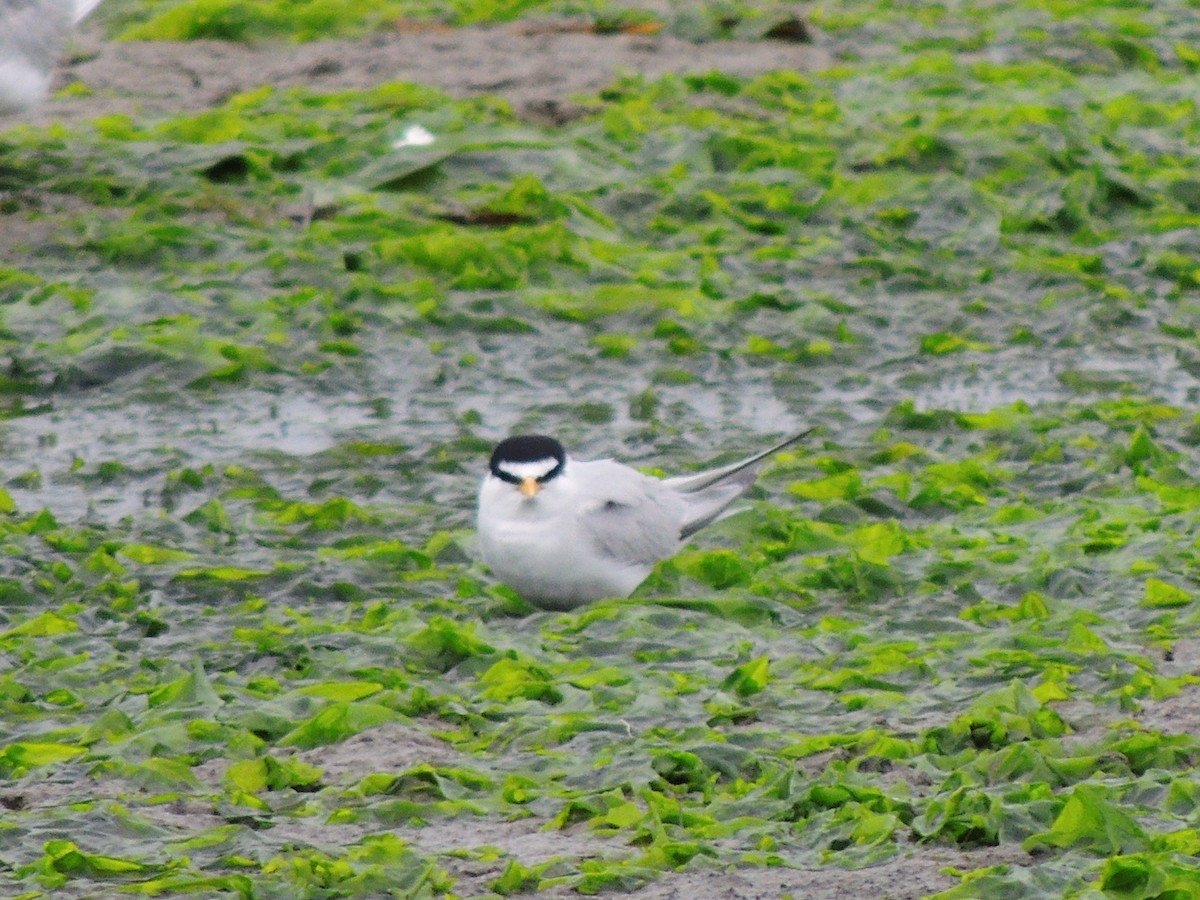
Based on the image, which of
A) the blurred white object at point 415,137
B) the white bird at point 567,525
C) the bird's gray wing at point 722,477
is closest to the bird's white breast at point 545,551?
the white bird at point 567,525

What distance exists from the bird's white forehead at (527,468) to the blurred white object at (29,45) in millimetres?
4295

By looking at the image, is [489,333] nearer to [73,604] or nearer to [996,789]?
[73,604]

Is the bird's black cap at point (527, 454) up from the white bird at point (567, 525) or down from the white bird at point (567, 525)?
up

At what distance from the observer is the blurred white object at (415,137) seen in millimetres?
9875

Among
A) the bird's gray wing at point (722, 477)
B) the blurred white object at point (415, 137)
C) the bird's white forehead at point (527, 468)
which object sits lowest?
the bird's gray wing at point (722, 477)

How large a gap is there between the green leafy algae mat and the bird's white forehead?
14.1 inches

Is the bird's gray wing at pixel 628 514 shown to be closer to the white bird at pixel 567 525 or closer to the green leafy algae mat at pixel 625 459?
the white bird at pixel 567 525

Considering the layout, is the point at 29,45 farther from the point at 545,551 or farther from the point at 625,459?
the point at 545,551

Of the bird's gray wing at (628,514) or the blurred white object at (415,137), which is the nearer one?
the bird's gray wing at (628,514)

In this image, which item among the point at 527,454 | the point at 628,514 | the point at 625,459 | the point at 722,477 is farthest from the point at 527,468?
the point at 625,459

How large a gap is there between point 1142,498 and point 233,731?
300 cm

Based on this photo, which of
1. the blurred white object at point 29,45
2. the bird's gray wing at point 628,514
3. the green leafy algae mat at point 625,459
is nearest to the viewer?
the green leafy algae mat at point 625,459

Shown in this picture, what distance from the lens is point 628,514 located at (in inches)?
234

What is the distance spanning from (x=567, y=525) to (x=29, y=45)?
465 cm
